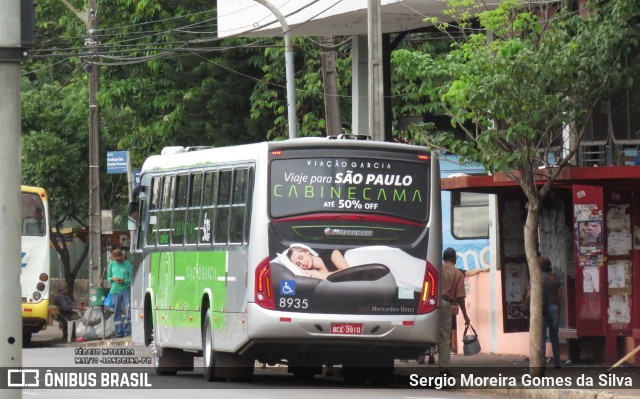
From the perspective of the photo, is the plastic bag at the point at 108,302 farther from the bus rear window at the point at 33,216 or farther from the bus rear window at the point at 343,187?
the bus rear window at the point at 343,187

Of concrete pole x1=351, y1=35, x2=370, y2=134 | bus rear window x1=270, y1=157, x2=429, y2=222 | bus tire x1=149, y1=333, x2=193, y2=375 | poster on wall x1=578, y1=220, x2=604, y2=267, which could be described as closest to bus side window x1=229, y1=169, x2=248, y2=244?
bus rear window x1=270, y1=157, x2=429, y2=222

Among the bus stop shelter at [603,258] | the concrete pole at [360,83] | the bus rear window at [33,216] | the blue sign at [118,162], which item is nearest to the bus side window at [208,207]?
the bus stop shelter at [603,258]

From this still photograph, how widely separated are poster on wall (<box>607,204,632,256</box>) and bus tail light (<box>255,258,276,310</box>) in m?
5.72

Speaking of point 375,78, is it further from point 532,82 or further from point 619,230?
point 619,230

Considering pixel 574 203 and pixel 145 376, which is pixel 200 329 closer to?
pixel 145 376

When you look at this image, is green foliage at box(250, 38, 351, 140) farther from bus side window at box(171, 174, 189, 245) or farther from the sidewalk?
bus side window at box(171, 174, 189, 245)

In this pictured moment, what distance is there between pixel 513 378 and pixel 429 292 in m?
1.68

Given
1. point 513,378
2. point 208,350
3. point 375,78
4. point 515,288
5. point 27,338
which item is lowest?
point 27,338

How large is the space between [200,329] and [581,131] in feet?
18.9

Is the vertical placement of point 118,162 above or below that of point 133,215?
above

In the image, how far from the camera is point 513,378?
1805cm

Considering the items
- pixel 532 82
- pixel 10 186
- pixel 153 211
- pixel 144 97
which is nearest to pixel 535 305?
pixel 532 82

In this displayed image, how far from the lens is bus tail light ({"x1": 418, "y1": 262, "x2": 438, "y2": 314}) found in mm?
17438

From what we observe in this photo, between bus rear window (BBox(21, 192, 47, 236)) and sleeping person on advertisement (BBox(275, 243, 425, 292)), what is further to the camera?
bus rear window (BBox(21, 192, 47, 236))
